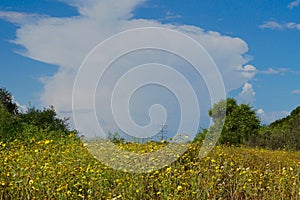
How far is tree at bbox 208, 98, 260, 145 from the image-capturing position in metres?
16.8

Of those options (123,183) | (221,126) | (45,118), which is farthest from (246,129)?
(123,183)

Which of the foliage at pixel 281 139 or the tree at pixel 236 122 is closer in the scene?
the foliage at pixel 281 139

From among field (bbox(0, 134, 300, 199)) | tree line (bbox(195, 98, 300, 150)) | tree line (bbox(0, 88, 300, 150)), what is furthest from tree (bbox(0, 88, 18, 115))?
field (bbox(0, 134, 300, 199))

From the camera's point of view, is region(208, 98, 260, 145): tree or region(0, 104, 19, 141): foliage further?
region(208, 98, 260, 145): tree

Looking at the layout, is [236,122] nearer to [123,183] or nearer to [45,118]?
[45,118]

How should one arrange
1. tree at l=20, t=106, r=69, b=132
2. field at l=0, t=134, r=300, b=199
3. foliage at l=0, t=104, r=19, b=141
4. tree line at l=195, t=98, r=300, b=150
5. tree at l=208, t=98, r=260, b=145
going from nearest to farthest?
1. field at l=0, t=134, r=300, b=199
2. foliage at l=0, t=104, r=19, b=141
3. tree at l=20, t=106, r=69, b=132
4. tree line at l=195, t=98, r=300, b=150
5. tree at l=208, t=98, r=260, b=145

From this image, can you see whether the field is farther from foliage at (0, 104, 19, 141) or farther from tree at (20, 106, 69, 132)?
tree at (20, 106, 69, 132)

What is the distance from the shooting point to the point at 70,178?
5.05 meters

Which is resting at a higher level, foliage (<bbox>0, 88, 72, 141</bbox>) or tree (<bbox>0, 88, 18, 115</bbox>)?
tree (<bbox>0, 88, 18, 115</bbox>)

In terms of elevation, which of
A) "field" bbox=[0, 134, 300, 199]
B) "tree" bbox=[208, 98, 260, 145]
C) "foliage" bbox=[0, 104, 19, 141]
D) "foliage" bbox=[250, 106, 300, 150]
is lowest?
"field" bbox=[0, 134, 300, 199]

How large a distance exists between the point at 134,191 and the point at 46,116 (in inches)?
334

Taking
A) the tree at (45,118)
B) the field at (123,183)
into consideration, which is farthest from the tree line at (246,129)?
the field at (123,183)

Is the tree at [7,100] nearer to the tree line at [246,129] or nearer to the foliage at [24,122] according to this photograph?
the foliage at [24,122]

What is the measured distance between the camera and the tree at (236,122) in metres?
16.8
